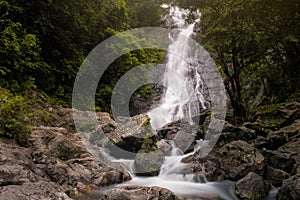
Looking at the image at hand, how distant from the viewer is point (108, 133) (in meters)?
9.32

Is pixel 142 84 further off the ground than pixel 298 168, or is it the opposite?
pixel 142 84

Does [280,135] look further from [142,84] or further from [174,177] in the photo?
[142,84]

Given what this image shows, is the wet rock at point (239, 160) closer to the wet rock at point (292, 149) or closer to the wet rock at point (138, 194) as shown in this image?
the wet rock at point (292, 149)

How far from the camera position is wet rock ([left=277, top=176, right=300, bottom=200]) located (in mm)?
5312

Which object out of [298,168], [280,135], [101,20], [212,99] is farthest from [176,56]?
[298,168]

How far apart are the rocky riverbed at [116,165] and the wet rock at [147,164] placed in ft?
0.42

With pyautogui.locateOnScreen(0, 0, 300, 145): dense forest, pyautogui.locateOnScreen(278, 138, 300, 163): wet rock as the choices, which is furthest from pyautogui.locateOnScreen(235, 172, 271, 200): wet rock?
pyautogui.locateOnScreen(0, 0, 300, 145): dense forest

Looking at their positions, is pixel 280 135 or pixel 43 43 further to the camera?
pixel 43 43

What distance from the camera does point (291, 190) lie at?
545 centimetres

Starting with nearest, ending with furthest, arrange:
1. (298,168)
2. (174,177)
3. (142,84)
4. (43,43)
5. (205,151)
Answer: (298,168) → (174,177) → (205,151) → (43,43) → (142,84)

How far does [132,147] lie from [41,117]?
298 cm

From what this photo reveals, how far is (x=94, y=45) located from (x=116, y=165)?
788 cm

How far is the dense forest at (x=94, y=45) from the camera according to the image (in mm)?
8250

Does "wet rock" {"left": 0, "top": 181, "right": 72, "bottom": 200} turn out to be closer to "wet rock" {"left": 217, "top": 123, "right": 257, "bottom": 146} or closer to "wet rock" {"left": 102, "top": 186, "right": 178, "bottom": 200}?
"wet rock" {"left": 102, "top": 186, "right": 178, "bottom": 200}
